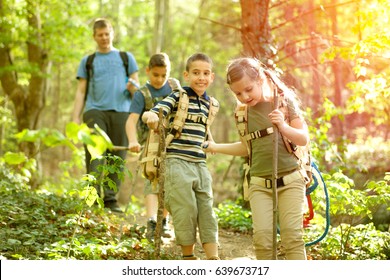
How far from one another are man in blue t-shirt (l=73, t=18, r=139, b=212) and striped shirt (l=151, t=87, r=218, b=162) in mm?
2729

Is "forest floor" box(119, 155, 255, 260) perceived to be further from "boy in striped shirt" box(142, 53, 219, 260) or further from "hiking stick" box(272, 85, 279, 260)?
"hiking stick" box(272, 85, 279, 260)

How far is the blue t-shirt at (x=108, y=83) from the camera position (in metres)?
7.63

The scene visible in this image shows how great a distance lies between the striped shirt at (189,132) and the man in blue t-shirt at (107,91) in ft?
8.95

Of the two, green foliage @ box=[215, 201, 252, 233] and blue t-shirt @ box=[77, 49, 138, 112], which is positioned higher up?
blue t-shirt @ box=[77, 49, 138, 112]

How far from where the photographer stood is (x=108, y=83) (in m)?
7.64

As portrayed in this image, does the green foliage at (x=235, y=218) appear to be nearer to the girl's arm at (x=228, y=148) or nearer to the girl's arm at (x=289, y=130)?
the girl's arm at (x=228, y=148)

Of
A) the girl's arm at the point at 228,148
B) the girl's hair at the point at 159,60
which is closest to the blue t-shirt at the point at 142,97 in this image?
the girl's hair at the point at 159,60

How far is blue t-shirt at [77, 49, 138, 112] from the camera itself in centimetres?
763

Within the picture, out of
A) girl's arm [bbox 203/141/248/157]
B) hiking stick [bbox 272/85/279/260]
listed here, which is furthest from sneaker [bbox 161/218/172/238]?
hiking stick [bbox 272/85/279/260]

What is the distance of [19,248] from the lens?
186 inches

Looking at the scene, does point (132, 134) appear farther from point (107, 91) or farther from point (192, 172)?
point (107, 91)
